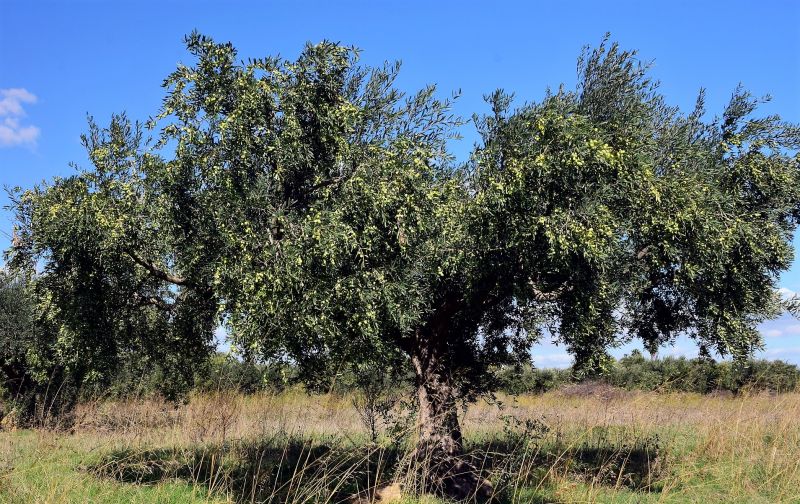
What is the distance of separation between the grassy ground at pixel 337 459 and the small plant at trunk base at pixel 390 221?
1.24 meters

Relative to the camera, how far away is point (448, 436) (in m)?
13.9

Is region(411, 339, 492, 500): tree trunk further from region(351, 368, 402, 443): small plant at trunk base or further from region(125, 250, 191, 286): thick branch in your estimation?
region(125, 250, 191, 286): thick branch

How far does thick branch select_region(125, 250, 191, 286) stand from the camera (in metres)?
12.1

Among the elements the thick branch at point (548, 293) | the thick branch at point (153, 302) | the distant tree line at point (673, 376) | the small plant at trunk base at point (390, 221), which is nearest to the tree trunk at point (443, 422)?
the small plant at trunk base at point (390, 221)

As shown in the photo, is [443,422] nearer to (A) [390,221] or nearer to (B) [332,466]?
(B) [332,466]

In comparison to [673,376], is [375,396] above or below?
below

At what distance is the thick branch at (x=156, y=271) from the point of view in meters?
12.1

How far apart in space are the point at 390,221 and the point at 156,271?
5.06 meters

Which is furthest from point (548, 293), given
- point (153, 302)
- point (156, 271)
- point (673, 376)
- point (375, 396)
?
point (673, 376)

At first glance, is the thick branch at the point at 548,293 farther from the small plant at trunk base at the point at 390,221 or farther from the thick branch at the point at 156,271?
the thick branch at the point at 156,271

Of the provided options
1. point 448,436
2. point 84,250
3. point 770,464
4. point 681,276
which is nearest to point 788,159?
point 681,276

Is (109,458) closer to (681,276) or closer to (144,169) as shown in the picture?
(144,169)

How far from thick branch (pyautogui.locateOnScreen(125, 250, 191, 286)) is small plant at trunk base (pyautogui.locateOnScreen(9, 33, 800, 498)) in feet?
0.13

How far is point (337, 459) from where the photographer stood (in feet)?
30.7
